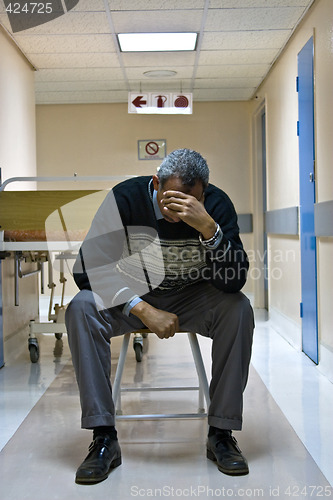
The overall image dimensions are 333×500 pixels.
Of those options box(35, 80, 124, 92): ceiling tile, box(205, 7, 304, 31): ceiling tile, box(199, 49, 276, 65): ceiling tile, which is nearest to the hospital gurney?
box(205, 7, 304, 31): ceiling tile

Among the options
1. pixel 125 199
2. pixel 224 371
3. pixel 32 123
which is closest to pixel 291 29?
pixel 32 123

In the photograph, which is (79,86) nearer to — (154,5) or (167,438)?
(154,5)

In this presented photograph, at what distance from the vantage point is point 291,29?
421 cm

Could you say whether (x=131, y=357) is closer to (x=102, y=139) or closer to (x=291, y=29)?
(x=291, y=29)

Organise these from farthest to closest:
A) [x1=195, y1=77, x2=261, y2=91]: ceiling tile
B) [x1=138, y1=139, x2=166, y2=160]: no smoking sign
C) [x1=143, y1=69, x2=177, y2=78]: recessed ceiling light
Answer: [x1=138, y1=139, x2=166, y2=160]: no smoking sign
[x1=195, y1=77, x2=261, y2=91]: ceiling tile
[x1=143, y1=69, x2=177, y2=78]: recessed ceiling light

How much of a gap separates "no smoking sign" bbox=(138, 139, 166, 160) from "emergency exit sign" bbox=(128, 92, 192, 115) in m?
1.59

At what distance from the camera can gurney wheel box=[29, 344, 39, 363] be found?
142 inches

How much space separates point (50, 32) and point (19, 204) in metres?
1.56

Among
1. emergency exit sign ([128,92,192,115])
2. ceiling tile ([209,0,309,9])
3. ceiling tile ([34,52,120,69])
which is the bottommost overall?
emergency exit sign ([128,92,192,115])

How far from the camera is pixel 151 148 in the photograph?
6887 millimetres

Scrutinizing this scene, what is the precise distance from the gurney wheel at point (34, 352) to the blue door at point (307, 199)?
1.79 meters

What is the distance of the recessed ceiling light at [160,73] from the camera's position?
5477 millimetres

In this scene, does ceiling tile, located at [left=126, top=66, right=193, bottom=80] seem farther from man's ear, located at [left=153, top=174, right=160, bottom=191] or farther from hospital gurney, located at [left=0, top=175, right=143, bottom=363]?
man's ear, located at [left=153, top=174, right=160, bottom=191]

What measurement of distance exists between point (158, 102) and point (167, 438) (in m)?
3.72
